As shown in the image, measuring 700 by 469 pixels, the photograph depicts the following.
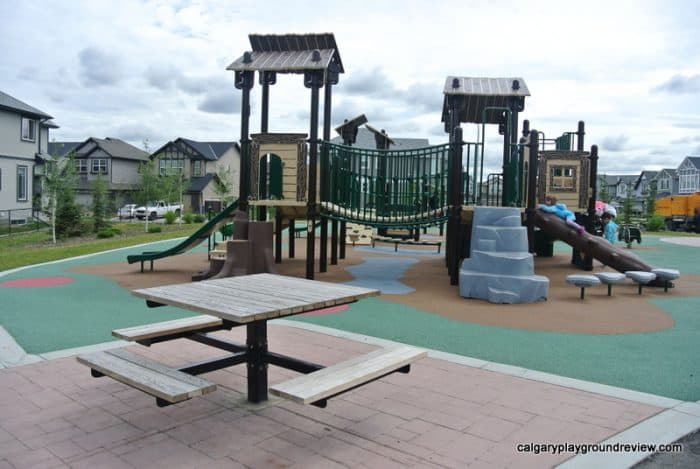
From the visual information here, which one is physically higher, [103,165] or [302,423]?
[103,165]

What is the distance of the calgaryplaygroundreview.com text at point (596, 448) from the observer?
366cm

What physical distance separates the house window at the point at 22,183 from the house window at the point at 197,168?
24.5m

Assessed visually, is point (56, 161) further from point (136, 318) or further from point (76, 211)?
point (136, 318)

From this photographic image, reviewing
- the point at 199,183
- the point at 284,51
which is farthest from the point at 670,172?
the point at 284,51

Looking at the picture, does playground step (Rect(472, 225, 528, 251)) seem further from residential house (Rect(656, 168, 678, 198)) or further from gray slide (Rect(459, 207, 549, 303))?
residential house (Rect(656, 168, 678, 198))

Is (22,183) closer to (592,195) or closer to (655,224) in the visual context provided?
(592,195)

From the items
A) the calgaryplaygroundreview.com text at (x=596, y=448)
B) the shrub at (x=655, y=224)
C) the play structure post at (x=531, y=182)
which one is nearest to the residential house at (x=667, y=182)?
the shrub at (x=655, y=224)

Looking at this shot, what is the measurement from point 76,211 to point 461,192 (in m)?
19.1

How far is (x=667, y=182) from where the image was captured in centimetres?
7319

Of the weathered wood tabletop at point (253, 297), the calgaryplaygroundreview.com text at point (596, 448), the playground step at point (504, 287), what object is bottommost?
the calgaryplaygroundreview.com text at point (596, 448)

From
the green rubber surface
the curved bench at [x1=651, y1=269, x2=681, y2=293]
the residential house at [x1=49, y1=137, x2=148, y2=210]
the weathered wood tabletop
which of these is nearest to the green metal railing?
the green rubber surface

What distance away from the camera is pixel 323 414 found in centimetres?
427

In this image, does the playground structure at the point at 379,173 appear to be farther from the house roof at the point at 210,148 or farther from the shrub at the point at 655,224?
the house roof at the point at 210,148

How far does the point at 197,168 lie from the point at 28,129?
24.7m
